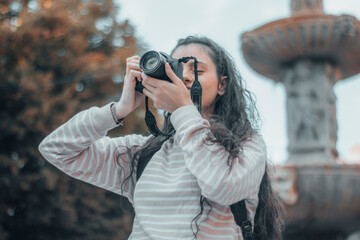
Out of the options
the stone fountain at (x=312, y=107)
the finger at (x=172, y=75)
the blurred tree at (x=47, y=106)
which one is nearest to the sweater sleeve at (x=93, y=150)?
the finger at (x=172, y=75)

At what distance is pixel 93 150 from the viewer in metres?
1.47

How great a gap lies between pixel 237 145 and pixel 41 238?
16.3 ft

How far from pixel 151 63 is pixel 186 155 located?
31 centimetres

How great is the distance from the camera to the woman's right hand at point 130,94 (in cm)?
144

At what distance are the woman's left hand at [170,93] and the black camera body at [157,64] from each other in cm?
2

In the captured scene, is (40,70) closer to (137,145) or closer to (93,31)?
(93,31)

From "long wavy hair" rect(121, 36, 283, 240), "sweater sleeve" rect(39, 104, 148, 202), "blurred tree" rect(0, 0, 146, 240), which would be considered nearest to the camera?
"long wavy hair" rect(121, 36, 283, 240)

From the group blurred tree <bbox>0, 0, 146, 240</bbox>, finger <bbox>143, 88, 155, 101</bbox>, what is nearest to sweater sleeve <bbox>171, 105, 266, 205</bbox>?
finger <bbox>143, 88, 155, 101</bbox>

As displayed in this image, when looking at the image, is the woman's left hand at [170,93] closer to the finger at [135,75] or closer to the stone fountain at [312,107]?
the finger at [135,75]

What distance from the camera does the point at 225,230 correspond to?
4.03 ft

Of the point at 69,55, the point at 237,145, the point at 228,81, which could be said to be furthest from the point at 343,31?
the point at 237,145

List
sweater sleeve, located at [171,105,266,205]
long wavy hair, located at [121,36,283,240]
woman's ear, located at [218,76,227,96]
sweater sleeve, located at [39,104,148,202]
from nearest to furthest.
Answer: sweater sleeve, located at [171,105,266,205]
long wavy hair, located at [121,36,283,240]
sweater sleeve, located at [39,104,148,202]
woman's ear, located at [218,76,227,96]

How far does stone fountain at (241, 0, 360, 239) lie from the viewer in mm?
4555

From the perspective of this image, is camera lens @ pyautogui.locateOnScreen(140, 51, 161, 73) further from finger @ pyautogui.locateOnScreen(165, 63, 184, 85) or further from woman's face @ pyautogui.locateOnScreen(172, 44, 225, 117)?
woman's face @ pyautogui.locateOnScreen(172, 44, 225, 117)
